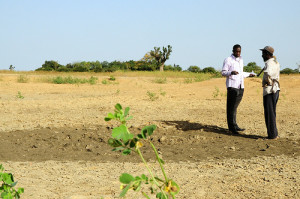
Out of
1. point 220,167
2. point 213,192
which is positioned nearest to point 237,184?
point 213,192

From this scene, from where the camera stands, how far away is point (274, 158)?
20.6 feet

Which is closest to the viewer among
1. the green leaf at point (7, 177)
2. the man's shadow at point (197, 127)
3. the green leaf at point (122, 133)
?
the green leaf at point (122, 133)

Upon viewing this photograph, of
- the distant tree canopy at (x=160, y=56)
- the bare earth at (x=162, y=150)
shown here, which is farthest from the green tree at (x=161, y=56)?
the bare earth at (x=162, y=150)

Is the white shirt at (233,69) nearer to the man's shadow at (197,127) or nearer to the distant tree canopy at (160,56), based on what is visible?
the man's shadow at (197,127)

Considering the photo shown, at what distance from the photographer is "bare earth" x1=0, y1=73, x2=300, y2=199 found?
187 inches

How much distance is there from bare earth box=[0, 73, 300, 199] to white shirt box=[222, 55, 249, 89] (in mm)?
985

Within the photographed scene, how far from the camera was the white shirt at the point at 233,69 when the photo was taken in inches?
309

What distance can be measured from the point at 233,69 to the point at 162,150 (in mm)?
2164

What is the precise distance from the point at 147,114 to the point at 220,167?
4849 millimetres

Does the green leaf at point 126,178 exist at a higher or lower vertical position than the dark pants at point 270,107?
higher

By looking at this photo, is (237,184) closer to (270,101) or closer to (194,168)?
(194,168)

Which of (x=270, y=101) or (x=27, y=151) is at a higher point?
(x=270, y=101)

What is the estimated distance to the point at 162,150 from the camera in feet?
22.6

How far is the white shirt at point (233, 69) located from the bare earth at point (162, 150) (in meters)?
0.98
